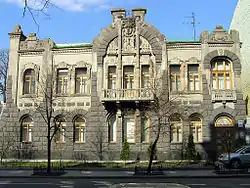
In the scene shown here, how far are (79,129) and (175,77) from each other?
10295mm

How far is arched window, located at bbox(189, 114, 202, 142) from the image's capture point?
2784 centimetres

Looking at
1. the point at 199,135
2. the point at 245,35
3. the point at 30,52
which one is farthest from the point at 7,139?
the point at 245,35

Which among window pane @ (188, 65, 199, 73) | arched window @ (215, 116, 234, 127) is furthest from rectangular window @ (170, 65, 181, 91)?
arched window @ (215, 116, 234, 127)

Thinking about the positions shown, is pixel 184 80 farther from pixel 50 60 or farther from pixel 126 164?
pixel 50 60

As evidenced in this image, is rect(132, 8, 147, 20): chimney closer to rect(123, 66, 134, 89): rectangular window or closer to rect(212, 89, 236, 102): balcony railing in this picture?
rect(123, 66, 134, 89): rectangular window

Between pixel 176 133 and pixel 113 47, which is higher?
pixel 113 47

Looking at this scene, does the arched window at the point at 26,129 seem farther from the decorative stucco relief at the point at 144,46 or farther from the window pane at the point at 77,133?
the decorative stucco relief at the point at 144,46

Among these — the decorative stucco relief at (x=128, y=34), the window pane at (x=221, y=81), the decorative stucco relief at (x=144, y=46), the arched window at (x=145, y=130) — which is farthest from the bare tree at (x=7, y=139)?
the window pane at (x=221, y=81)

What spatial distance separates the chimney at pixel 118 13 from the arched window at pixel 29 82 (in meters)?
9.73

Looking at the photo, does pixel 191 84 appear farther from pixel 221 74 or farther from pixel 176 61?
pixel 221 74

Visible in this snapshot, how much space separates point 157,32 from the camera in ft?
95.5

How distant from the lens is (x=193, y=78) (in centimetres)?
2873

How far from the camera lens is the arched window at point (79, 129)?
2889 centimetres

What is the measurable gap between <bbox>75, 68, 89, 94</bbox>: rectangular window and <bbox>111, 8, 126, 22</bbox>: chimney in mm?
5894
